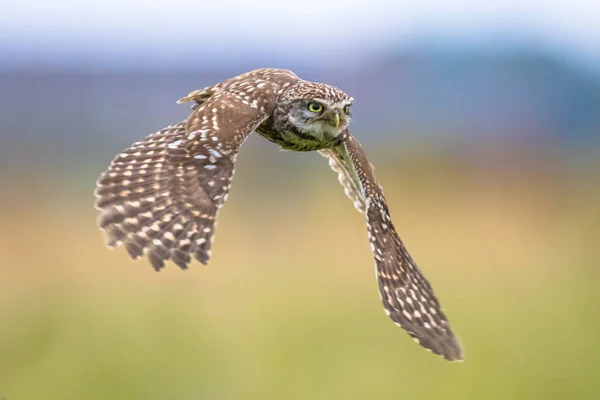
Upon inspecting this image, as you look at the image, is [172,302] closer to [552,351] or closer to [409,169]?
[552,351]

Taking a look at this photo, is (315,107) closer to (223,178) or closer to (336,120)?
(336,120)

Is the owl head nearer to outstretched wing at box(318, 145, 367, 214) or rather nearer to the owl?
the owl

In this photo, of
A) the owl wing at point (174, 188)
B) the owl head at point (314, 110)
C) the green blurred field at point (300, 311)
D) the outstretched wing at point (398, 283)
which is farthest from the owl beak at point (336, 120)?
the green blurred field at point (300, 311)

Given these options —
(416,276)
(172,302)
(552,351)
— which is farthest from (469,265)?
(416,276)

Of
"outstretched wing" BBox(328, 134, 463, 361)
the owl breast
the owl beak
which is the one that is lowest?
"outstretched wing" BBox(328, 134, 463, 361)

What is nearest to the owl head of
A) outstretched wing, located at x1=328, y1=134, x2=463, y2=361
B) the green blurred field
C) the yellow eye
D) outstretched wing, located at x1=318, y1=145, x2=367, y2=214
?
the yellow eye

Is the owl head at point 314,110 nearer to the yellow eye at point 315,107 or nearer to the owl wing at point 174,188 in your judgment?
the yellow eye at point 315,107
